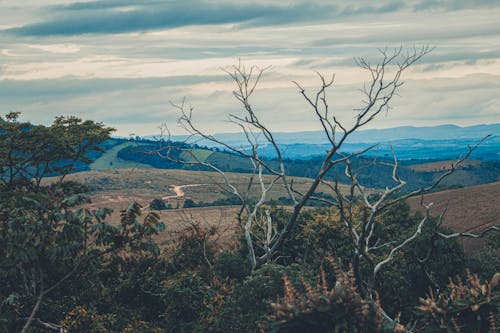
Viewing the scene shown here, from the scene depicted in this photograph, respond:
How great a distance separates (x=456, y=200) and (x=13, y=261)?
83.3m

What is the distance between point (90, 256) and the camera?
23625mm

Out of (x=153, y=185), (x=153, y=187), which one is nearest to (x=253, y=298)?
(x=153, y=187)

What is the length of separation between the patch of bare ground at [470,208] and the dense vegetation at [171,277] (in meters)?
37.0

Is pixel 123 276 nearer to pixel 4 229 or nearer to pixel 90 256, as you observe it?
pixel 90 256

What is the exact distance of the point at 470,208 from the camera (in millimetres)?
88312

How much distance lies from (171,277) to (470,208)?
7004 cm

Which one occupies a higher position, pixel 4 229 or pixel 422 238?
pixel 4 229

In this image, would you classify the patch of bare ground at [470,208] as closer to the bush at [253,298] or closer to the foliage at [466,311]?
the bush at [253,298]

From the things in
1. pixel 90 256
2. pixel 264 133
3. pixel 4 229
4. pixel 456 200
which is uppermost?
pixel 264 133

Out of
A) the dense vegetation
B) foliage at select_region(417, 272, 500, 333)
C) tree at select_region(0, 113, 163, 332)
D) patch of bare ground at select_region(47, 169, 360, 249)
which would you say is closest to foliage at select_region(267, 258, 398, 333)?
the dense vegetation

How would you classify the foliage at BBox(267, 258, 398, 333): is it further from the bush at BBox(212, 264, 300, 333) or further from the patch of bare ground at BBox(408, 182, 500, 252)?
the patch of bare ground at BBox(408, 182, 500, 252)

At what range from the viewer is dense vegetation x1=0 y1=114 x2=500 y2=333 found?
11.2 m

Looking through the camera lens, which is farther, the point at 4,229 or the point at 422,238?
the point at 422,238

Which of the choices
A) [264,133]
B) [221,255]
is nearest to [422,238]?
[221,255]
